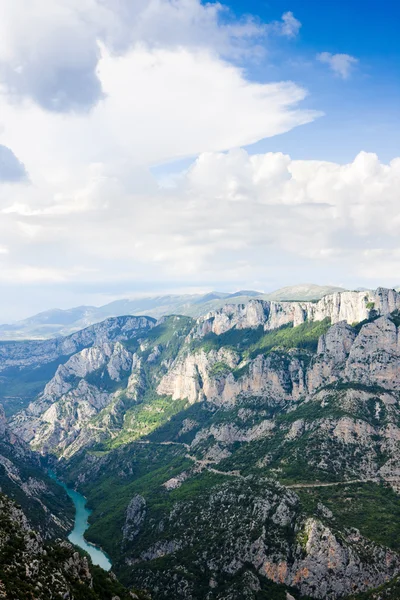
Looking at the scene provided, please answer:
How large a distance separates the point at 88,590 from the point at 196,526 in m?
97.8

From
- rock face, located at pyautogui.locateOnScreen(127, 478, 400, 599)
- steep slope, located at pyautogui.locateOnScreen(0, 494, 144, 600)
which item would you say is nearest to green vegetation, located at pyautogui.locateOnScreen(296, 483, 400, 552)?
rock face, located at pyautogui.locateOnScreen(127, 478, 400, 599)

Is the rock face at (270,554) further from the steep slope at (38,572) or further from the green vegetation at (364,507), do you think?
the steep slope at (38,572)

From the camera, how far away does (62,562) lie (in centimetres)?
10288

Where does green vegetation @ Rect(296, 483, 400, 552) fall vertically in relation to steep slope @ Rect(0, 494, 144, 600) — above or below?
below

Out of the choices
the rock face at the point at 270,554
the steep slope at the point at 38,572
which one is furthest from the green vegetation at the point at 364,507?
the steep slope at the point at 38,572

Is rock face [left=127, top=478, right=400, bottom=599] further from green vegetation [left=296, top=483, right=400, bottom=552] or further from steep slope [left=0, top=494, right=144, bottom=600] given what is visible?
steep slope [left=0, top=494, right=144, bottom=600]

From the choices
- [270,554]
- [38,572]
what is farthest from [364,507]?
[38,572]

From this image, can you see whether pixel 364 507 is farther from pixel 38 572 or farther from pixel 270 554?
pixel 38 572

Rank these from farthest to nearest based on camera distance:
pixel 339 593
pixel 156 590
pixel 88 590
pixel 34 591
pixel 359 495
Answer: pixel 359 495 → pixel 156 590 → pixel 339 593 → pixel 88 590 → pixel 34 591

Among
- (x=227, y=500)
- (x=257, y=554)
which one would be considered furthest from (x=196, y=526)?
(x=257, y=554)

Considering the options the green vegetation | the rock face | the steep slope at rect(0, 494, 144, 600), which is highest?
the steep slope at rect(0, 494, 144, 600)

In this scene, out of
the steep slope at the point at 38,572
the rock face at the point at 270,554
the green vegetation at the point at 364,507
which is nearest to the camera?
the steep slope at the point at 38,572

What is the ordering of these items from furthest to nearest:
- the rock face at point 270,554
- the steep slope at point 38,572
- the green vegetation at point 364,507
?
the green vegetation at point 364,507 → the rock face at point 270,554 → the steep slope at point 38,572

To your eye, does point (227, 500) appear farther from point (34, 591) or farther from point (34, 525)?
point (34, 591)
